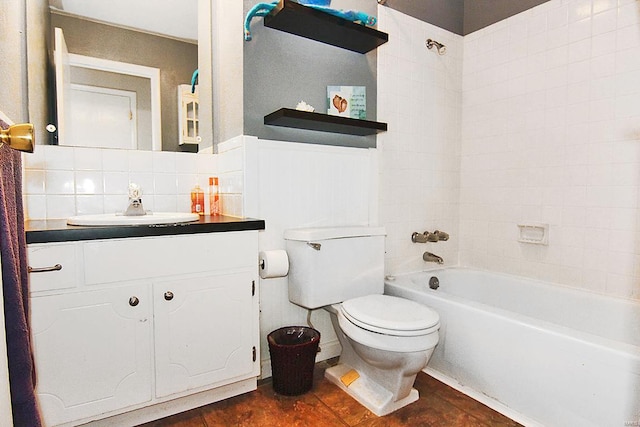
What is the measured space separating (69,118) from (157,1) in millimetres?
732

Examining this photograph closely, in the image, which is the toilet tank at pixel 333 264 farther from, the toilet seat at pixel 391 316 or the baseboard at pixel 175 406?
the baseboard at pixel 175 406

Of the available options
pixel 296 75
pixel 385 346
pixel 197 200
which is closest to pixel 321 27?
pixel 296 75

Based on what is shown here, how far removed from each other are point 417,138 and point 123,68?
69.2 inches

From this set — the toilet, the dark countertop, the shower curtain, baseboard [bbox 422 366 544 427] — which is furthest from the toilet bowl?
the shower curtain

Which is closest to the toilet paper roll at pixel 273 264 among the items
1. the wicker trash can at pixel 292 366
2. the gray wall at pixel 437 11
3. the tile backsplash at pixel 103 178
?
the wicker trash can at pixel 292 366

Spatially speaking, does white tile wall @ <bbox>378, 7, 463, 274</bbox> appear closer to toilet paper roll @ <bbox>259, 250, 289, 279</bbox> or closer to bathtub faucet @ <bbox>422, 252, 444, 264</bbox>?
bathtub faucet @ <bbox>422, 252, 444, 264</bbox>

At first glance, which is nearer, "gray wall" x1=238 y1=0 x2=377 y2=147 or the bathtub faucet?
"gray wall" x1=238 y1=0 x2=377 y2=147

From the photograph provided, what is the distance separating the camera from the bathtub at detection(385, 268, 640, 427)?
4.40 feet

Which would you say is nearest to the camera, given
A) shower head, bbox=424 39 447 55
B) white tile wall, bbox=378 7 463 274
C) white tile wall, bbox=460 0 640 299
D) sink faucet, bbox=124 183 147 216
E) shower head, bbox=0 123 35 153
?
shower head, bbox=0 123 35 153

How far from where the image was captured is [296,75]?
1.99 meters

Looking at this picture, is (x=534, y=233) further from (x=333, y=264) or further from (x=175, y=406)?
(x=175, y=406)

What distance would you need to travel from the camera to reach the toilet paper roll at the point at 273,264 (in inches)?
70.5

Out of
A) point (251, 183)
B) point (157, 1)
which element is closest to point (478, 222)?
point (251, 183)

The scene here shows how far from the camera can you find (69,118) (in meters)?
1.70
